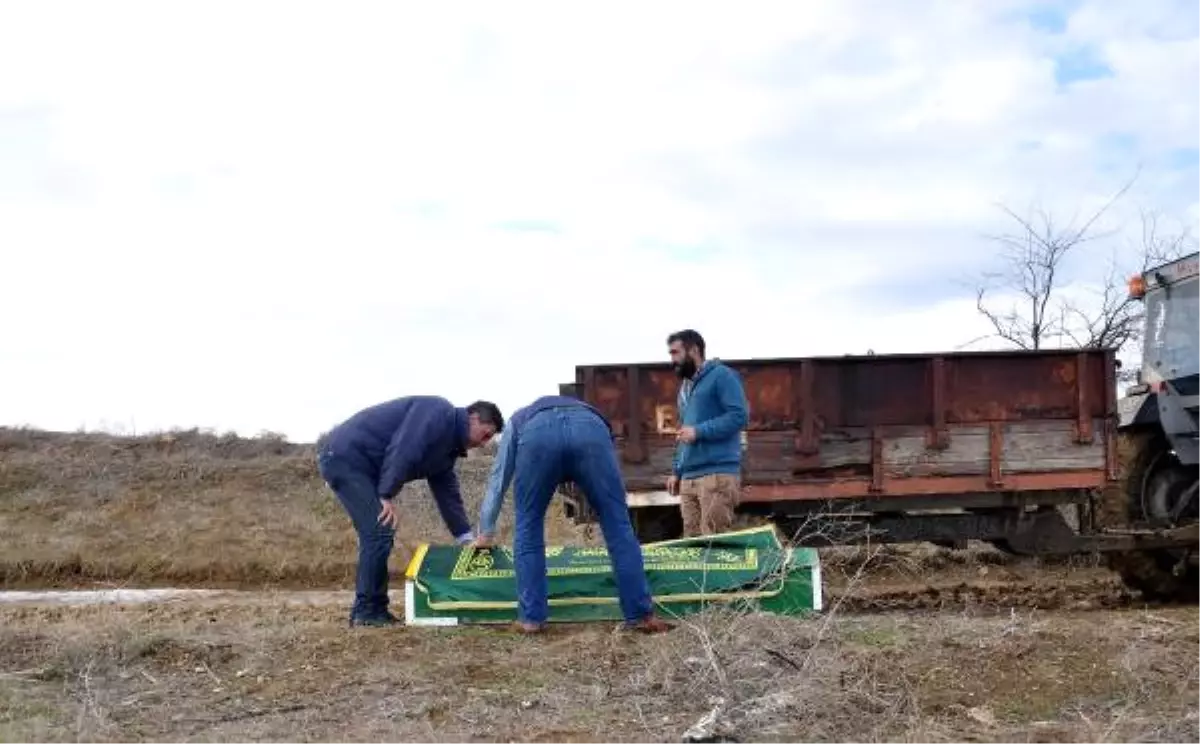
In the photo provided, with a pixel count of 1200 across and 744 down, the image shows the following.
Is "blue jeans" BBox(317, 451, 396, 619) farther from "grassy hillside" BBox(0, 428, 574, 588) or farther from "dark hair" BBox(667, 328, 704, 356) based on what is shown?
"grassy hillside" BBox(0, 428, 574, 588)

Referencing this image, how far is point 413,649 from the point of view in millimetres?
6051

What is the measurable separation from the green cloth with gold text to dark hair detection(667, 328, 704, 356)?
139cm

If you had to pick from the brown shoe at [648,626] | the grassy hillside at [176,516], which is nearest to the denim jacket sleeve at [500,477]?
the brown shoe at [648,626]

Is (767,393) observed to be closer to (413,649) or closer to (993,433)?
(993,433)

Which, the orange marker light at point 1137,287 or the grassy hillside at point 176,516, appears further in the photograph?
the grassy hillside at point 176,516

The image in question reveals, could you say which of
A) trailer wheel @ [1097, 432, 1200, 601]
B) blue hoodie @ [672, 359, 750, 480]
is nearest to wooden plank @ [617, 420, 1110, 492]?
trailer wheel @ [1097, 432, 1200, 601]

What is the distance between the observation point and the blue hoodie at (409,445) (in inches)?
265

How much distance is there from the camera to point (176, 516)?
1889 centimetres

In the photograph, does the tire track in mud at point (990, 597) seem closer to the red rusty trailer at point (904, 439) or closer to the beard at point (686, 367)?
the red rusty trailer at point (904, 439)

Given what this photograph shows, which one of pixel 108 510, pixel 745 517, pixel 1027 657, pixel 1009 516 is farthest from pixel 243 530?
pixel 1027 657

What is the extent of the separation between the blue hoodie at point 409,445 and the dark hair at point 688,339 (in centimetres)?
158

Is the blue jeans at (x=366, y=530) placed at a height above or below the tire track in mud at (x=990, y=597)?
above

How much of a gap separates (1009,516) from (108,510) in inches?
562

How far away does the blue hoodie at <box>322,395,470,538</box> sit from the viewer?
673 centimetres
